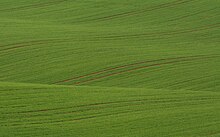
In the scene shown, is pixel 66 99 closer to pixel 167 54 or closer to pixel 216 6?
pixel 167 54

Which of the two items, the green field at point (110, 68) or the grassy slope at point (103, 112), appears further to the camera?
the green field at point (110, 68)

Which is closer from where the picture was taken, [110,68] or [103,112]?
[103,112]

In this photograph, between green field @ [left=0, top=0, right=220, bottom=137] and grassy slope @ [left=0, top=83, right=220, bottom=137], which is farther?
green field @ [left=0, top=0, right=220, bottom=137]

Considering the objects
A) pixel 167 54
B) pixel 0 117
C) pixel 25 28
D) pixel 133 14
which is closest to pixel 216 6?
pixel 133 14

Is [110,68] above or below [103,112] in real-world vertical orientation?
above
